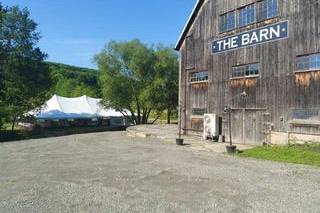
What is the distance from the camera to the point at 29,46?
131 feet

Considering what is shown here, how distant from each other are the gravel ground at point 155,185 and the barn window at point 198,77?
32.4ft

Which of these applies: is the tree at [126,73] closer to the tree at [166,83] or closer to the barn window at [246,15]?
the tree at [166,83]

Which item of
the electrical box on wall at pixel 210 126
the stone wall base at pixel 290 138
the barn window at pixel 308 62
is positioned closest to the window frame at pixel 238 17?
the barn window at pixel 308 62

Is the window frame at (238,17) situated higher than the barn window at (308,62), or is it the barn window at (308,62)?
the window frame at (238,17)

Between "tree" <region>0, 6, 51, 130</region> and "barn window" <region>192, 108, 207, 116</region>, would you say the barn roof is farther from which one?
"tree" <region>0, 6, 51, 130</region>

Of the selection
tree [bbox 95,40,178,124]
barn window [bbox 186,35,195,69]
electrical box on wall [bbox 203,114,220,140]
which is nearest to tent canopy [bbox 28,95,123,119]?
tree [bbox 95,40,178,124]

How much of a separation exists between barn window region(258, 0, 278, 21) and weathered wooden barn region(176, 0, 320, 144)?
0.06m

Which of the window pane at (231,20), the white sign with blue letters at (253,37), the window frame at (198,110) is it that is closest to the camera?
the white sign with blue letters at (253,37)

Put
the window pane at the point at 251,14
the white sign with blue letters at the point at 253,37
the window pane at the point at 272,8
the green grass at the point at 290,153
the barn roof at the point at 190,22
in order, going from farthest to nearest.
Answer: the barn roof at the point at 190,22
the window pane at the point at 251,14
the window pane at the point at 272,8
the white sign with blue letters at the point at 253,37
the green grass at the point at 290,153

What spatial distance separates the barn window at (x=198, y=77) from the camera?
2692cm

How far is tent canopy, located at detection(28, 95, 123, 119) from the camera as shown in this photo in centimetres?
4412

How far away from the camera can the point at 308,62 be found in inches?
767

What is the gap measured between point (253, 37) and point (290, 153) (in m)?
8.03

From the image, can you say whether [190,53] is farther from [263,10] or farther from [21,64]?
[21,64]
